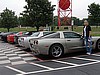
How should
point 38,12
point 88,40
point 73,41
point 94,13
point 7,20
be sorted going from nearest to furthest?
point 73,41 < point 88,40 < point 38,12 < point 7,20 < point 94,13

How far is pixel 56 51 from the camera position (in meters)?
9.42

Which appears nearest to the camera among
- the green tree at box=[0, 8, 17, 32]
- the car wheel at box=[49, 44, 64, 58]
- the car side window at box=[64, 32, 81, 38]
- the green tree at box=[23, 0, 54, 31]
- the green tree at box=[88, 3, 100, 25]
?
the car wheel at box=[49, 44, 64, 58]

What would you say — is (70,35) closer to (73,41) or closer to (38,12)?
(73,41)

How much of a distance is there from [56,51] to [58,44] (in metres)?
0.34

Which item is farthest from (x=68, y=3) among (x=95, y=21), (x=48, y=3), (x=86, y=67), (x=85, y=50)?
(x=95, y=21)

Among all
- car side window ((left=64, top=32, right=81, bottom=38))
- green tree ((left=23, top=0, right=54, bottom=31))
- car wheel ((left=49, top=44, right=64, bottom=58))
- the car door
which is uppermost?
green tree ((left=23, top=0, right=54, bottom=31))

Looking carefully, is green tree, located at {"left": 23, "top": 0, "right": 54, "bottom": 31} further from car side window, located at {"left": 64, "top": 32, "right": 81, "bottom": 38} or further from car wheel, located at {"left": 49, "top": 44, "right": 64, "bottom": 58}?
car wheel, located at {"left": 49, "top": 44, "right": 64, "bottom": 58}

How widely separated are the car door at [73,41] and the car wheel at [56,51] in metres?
0.39

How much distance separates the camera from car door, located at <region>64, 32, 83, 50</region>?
9.63 m

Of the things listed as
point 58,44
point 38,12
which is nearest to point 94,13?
point 38,12

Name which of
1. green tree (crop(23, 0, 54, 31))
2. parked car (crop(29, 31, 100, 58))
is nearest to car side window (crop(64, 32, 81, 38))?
parked car (crop(29, 31, 100, 58))

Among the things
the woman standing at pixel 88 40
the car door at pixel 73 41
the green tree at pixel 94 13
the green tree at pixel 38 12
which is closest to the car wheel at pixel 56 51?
the car door at pixel 73 41

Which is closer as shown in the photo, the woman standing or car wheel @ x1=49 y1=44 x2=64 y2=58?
car wheel @ x1=49 y1=44 x2=64 y2=58

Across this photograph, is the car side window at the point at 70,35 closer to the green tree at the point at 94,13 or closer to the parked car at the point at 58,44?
the parked car at the point at 58,44
